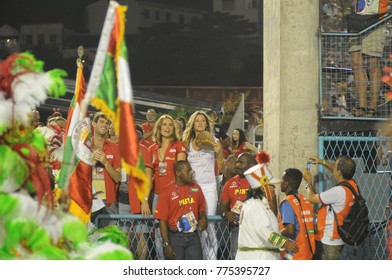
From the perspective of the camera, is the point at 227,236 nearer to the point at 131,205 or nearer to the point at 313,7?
the point at 131,205

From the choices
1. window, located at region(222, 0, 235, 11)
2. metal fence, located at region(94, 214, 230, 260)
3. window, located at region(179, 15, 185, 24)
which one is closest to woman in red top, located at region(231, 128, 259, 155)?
metal fence, located at region(94, 214, 230, 260)

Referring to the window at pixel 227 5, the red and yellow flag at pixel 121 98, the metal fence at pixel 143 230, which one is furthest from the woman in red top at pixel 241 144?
the red and yellow flag at pixel 121 98

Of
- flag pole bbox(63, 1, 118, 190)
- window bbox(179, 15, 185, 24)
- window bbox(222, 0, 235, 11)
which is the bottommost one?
flag pole bbox(63, 1, 118, 190)

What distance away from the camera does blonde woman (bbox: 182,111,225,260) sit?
8617 mm

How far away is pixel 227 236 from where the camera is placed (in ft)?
28.6

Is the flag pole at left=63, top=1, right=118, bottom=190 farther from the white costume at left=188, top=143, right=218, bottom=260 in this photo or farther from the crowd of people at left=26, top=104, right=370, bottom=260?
the white costume at left=188, top=143, right=218, bottom=260

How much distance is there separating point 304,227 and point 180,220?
1148 millimetres

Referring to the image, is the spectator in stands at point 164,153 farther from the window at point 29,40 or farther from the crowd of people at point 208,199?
the window at point 29,40

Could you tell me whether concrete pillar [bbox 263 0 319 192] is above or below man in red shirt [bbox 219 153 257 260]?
above

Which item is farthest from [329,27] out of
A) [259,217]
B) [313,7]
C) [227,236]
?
[259,217]

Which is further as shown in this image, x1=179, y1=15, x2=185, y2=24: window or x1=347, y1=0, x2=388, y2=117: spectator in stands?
x1=179, y1=15, x2=185, y2=24: window

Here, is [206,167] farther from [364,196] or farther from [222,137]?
[222,137]

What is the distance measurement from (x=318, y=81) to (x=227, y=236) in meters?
1.96

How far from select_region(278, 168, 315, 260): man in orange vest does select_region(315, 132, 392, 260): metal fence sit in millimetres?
1044
